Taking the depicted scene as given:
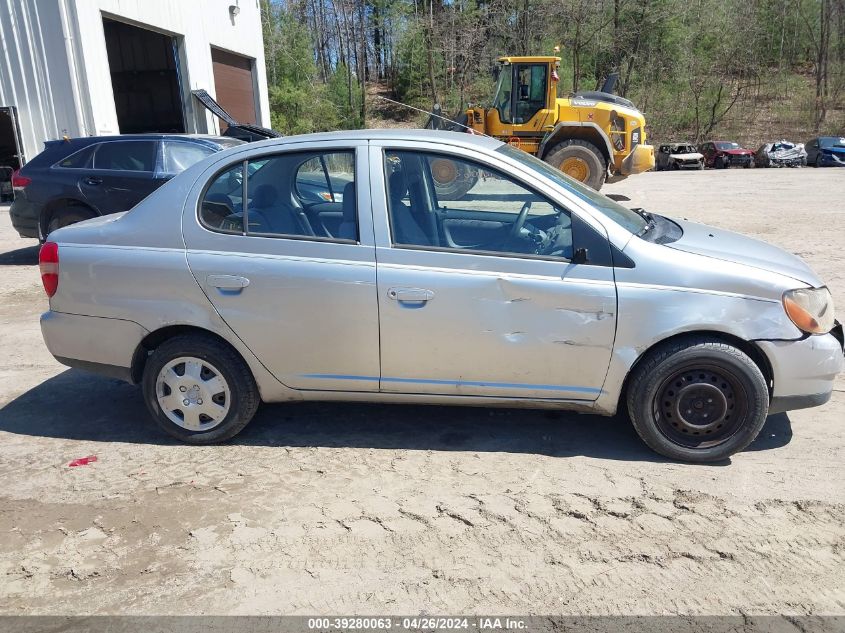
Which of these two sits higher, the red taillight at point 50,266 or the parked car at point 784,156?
the red taillight at point 50,266

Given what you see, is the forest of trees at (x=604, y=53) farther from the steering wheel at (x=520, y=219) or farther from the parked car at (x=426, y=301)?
the steering wheel at (x=520, y=219)

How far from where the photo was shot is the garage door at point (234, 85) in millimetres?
22344

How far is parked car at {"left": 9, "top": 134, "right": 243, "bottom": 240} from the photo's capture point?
30.0 ft

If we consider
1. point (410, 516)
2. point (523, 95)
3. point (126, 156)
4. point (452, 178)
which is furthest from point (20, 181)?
point (523, 95)

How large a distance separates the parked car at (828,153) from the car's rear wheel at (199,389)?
106ft

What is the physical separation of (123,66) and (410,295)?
82.4ft

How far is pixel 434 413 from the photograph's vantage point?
453 centimetres

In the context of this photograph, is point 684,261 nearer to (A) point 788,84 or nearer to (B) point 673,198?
(B) point 673,198

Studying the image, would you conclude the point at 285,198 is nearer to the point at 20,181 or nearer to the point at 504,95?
the point at 20,181

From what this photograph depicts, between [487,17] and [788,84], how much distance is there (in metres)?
20.7

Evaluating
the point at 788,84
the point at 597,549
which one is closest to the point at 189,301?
the point at 597,549

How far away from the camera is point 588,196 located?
4031mm

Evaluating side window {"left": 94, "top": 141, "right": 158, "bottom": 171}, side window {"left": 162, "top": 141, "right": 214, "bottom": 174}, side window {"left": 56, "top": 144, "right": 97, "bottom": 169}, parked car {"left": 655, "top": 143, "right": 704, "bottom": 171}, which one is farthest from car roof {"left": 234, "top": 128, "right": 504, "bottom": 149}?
parked car {"left": 655, "top": 143, "right": 704, "bottom": 171}

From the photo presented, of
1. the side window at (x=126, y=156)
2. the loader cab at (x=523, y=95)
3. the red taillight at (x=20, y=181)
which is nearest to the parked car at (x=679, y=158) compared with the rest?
the loader cab at (x=523, y=95)
